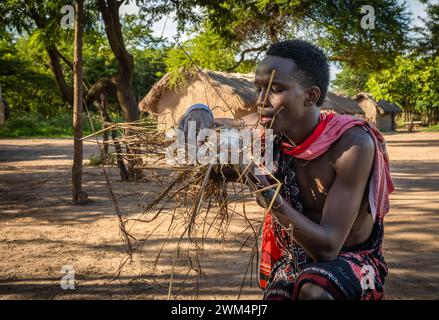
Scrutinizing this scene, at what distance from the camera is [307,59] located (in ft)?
5.70

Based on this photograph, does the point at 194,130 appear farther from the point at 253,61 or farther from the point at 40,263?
the point at 253,61

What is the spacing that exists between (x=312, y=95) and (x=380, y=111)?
3701 cm

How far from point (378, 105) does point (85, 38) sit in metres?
31.1

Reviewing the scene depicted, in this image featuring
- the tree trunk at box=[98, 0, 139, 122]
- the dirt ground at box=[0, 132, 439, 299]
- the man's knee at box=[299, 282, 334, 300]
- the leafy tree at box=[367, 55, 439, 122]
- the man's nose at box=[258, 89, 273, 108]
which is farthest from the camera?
the leafy tree at box=[367, 55, 439, 122]

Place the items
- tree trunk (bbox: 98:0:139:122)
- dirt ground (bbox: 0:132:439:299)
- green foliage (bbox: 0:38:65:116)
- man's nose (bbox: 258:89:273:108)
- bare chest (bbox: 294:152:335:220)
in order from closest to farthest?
man's nose (bbox: 258:89:273:108) → bare chest (bbox: 294:152:335:220) → dirt ground (bbox: 0:132:439:299) → tree trunk (bbox: 98:0:139:122) → green foliage (bbox: 0:38:65:116)

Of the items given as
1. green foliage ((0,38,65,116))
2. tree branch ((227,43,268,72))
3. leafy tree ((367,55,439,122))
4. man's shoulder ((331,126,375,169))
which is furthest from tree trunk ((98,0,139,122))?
leafy tree ((367,55,439,122))

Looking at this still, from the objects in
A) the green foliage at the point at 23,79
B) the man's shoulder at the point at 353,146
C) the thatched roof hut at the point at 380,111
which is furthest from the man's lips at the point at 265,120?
the thatched roof hut at the point at 380,111

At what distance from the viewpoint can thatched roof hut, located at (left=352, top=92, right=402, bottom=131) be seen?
36.3 meters

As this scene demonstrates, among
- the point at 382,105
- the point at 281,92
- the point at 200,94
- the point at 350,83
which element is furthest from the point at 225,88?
the point at 350,83

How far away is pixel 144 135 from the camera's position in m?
1.88

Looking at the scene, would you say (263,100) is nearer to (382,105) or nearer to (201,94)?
(201,94)

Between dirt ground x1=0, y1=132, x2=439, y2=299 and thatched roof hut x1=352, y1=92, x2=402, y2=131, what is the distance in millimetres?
29942

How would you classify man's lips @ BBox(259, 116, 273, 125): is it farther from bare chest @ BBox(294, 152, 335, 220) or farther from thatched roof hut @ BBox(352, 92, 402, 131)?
→ thatched roof hut @ BBox(352, 92, 402, 131)

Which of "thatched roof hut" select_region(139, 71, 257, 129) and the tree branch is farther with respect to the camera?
the tree branch
